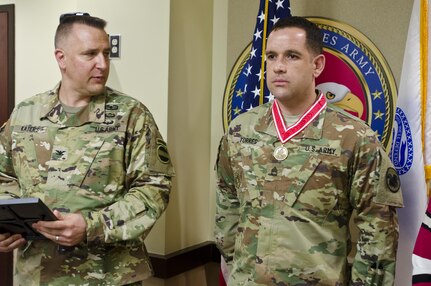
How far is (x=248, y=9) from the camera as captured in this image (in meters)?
2.69

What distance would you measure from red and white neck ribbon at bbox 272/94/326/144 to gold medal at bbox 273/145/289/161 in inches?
1.0

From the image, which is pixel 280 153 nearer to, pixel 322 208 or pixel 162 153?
pixel 322 208

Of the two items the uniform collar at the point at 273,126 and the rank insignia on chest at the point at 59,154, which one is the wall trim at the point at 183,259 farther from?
the uniform collar at the point at 273,126

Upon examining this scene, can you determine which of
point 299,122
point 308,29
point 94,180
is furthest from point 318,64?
point 94,180

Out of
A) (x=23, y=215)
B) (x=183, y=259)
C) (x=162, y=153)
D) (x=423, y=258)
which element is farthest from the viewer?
(x=183, y=259)

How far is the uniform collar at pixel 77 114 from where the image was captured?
191cm

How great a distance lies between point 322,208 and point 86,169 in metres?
0.83

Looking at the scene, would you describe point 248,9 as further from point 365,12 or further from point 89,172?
point 89,172

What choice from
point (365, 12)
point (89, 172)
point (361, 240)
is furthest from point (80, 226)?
point (365, 12)

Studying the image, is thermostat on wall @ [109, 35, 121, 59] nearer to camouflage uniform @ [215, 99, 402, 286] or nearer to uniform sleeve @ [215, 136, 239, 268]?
uniform sleeve @ [215, 136, 239, 268]

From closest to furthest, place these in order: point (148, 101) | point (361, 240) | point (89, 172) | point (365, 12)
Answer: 1. point (361, 240)
2. point (89, 172)
3. point (365, 12)
4. point (148, 101)

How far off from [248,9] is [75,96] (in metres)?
1.13

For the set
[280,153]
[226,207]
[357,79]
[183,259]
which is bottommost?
[183,259]

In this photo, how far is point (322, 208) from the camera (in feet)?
5.51
